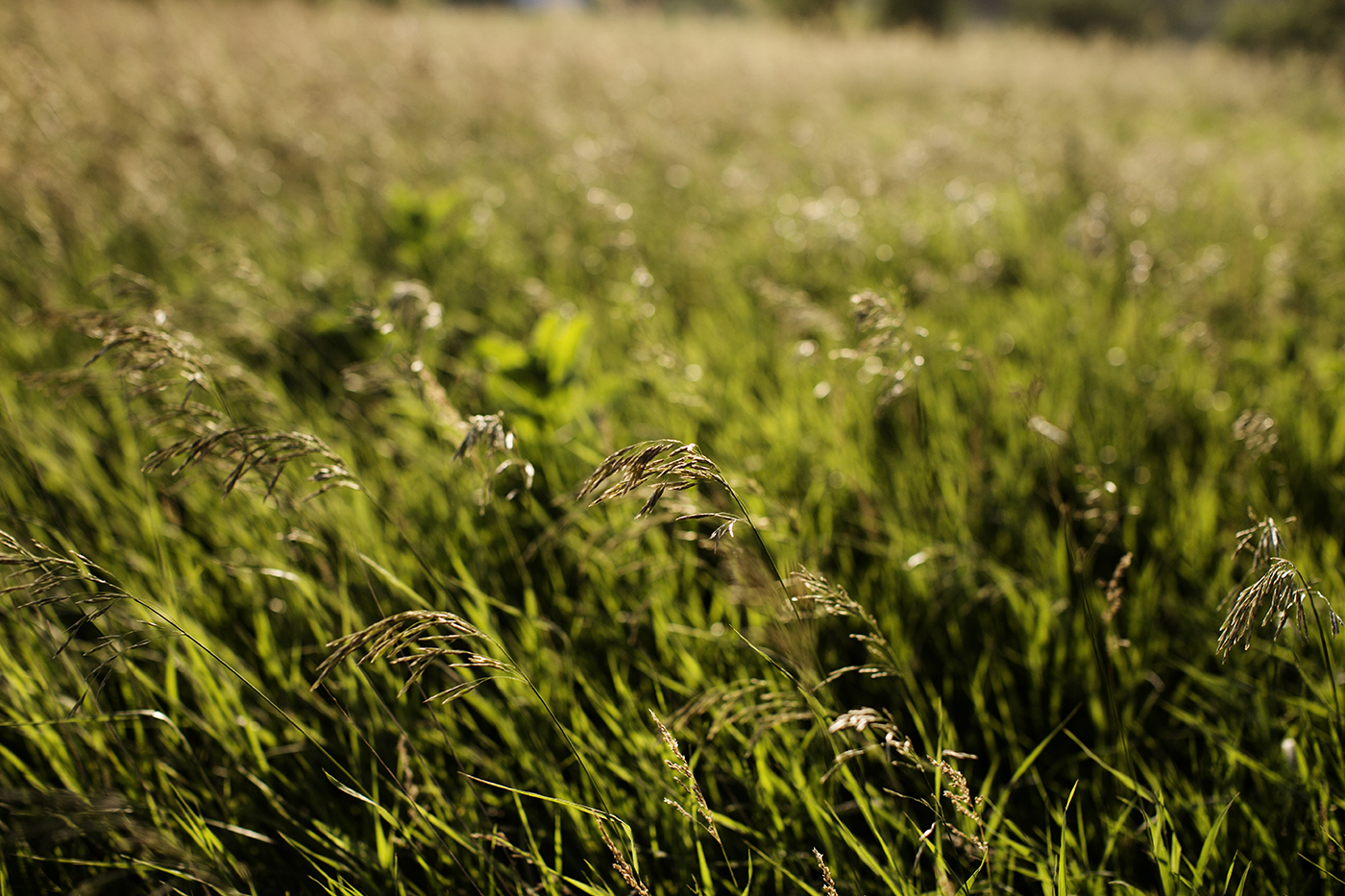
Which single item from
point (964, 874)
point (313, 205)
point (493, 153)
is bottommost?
point (964, 874)

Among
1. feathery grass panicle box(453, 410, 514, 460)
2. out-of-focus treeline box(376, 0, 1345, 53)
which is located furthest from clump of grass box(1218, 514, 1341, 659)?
out-of-focus treeline box(376, 0, 1345, 53)

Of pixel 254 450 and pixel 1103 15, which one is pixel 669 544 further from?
pixel 1103 15

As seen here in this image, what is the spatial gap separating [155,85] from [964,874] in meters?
7.36

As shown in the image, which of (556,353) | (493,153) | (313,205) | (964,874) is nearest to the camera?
(964,874)

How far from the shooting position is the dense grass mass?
955 mm

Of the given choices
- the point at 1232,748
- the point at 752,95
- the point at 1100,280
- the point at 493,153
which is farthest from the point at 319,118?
the point at 1232,748

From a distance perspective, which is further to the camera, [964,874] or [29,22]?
[29,22]

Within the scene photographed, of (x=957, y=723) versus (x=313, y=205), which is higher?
(x=313, y=205)

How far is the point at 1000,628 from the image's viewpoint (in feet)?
4.56

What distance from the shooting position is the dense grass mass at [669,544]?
96cm

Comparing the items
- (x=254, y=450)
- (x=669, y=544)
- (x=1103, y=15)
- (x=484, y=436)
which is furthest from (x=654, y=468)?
(x=1103, y=15)

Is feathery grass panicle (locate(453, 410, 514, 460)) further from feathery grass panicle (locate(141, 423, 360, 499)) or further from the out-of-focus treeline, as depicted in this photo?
the out-of-focus treeline

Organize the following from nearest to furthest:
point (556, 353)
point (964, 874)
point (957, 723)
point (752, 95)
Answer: point (964, 874)
point (957, 723)
point (556, 353)
point (752, 95)

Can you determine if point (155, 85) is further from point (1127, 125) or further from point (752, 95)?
point (1127, 125)
